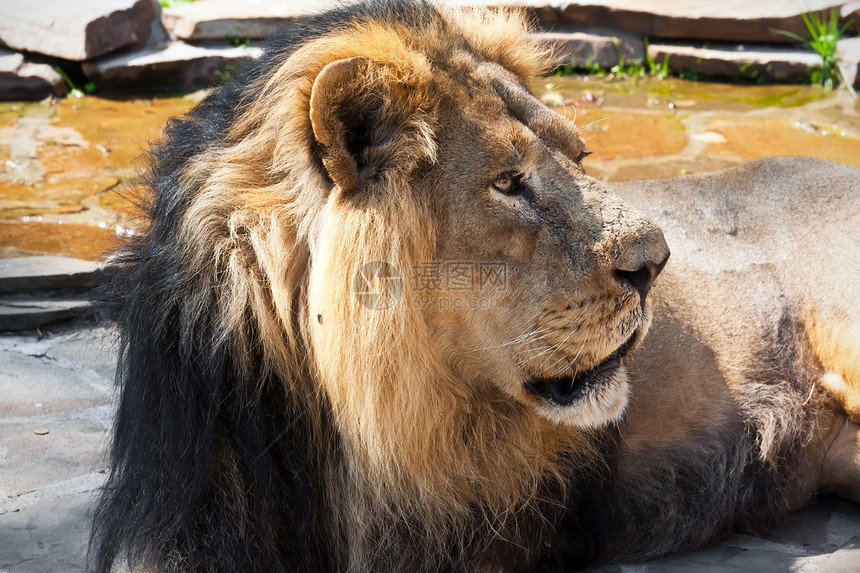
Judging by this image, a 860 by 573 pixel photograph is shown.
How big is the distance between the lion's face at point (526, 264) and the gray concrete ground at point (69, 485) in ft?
3.19

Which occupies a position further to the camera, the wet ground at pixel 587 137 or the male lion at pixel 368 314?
the wet ground at pixel 587 137

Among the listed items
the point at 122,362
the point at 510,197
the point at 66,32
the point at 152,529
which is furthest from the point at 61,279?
the point at 66,32

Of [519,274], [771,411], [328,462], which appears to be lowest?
[771,411]

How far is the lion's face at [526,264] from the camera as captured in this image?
2.56 m

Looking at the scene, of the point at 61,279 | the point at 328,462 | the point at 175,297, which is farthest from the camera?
the point at 61,279

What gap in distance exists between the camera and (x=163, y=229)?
8.70ft

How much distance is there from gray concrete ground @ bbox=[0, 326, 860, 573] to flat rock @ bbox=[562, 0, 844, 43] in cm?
638

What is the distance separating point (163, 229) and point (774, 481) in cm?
235

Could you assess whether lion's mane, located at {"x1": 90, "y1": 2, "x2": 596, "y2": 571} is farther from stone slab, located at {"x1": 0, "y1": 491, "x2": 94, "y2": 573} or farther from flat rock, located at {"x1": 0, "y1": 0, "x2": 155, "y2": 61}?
flat rock, located at {"x1": 0, "y1": 0, "x2": 155, "y2": 61}

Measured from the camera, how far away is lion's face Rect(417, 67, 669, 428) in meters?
2.56

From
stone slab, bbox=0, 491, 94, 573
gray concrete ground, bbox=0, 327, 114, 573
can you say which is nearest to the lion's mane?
stone slab, bbox=0, 491, 94, 573

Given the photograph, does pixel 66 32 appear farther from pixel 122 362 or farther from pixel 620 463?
pixel 620 463

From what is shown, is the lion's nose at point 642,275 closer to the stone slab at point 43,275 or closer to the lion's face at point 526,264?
the lion's face at point 526,264

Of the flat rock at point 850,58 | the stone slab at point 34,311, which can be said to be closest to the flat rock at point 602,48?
the flat rock at point 850,58
